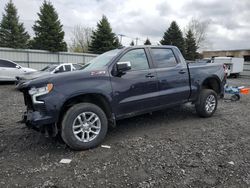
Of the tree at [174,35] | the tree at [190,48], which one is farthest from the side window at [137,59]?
the tree at [190,48]

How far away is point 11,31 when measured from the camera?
75.3 feet

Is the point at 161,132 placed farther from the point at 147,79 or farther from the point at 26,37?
the point at 26,37

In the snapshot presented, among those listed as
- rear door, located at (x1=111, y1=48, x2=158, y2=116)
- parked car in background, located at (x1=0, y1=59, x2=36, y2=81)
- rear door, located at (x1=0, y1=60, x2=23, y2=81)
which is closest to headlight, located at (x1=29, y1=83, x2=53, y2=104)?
rear door, located at (x1=111, y1=48, x2=158, y2=116)

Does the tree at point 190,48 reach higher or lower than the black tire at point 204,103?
higher

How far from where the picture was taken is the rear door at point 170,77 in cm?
481

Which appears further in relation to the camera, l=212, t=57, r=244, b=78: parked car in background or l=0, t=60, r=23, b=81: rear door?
l=212, t=57, r=244, b=78: parked car in background

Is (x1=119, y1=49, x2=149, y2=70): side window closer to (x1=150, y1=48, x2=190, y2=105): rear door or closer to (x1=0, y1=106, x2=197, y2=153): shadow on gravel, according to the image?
(x1=150, y1=48, x2=190, y2=105): rear door

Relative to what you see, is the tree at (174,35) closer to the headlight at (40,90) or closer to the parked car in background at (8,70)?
the parked car in background at (8,70)

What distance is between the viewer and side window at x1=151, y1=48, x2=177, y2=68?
16.1 ft

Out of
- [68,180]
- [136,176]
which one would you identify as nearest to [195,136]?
[136,176]

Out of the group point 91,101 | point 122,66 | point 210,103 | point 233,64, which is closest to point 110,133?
point 91,101

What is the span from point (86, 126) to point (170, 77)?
2194mm

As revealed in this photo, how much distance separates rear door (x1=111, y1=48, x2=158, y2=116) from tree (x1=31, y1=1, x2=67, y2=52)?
65.2 feet

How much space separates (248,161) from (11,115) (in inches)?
229
